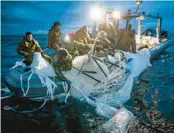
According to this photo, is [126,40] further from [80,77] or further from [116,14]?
[80,77]

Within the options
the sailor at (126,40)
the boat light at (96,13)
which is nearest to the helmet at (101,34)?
the boat light at (96,13)

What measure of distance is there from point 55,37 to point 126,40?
4.25 meters

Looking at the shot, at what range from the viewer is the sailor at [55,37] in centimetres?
955

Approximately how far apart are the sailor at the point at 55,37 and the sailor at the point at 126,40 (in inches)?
152

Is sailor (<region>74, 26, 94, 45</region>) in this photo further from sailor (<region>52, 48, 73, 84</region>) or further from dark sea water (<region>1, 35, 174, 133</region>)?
dark sea water (<region>1, 35, 174, 133</region>)

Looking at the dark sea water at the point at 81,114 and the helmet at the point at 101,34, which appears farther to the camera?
the helmet at the point at 101,34

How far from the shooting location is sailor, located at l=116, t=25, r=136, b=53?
12789mm

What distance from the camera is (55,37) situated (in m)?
9.56

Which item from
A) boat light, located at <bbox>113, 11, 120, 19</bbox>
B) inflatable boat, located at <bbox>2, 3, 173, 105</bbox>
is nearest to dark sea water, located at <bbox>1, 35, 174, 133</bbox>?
inflatable boat, located at <bbox>2, 3, 173, 105</bbox>

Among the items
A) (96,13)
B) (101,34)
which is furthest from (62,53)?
(96,13)

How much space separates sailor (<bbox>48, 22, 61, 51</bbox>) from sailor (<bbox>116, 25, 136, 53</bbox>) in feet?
12.7

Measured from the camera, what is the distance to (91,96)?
9172 millimetres

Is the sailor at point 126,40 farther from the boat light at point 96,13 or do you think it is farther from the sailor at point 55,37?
the sailor at point 55,37

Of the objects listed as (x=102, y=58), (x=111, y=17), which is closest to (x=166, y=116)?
(x=102, y=58)
